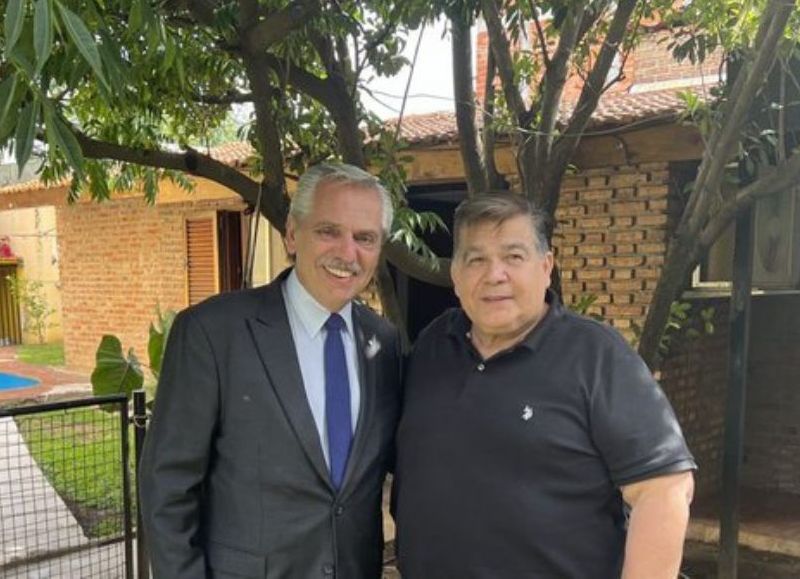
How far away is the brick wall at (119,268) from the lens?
10.3m

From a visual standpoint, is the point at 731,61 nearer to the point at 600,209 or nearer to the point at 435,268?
the point at 435,268

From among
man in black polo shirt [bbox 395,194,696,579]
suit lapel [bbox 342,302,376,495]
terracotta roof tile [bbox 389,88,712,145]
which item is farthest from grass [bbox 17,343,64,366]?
man in black polo shirt [bbox 395,194,696,579]

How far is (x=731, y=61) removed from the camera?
346 centimetres

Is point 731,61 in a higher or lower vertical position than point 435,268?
higher

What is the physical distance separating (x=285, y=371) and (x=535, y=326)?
65cm

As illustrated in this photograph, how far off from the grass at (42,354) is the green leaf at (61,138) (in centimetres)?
1377

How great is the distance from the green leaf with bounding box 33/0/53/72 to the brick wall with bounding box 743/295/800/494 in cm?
638

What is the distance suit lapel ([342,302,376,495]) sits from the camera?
1.91 m

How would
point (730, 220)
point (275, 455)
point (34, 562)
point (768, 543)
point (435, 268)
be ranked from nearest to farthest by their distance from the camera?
point (275, 455) → point (730, 220) → point (435, 268) → point (34, 562) → point (768, 543)

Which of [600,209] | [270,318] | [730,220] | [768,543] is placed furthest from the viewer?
[600,209]

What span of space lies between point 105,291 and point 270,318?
33.7 ft

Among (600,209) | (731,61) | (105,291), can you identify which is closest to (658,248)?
(600,209)

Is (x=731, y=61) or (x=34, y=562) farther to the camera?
(x=34, y=562)

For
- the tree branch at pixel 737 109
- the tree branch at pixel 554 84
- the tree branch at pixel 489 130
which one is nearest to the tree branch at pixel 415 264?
the tree branch at pixel 489 130
